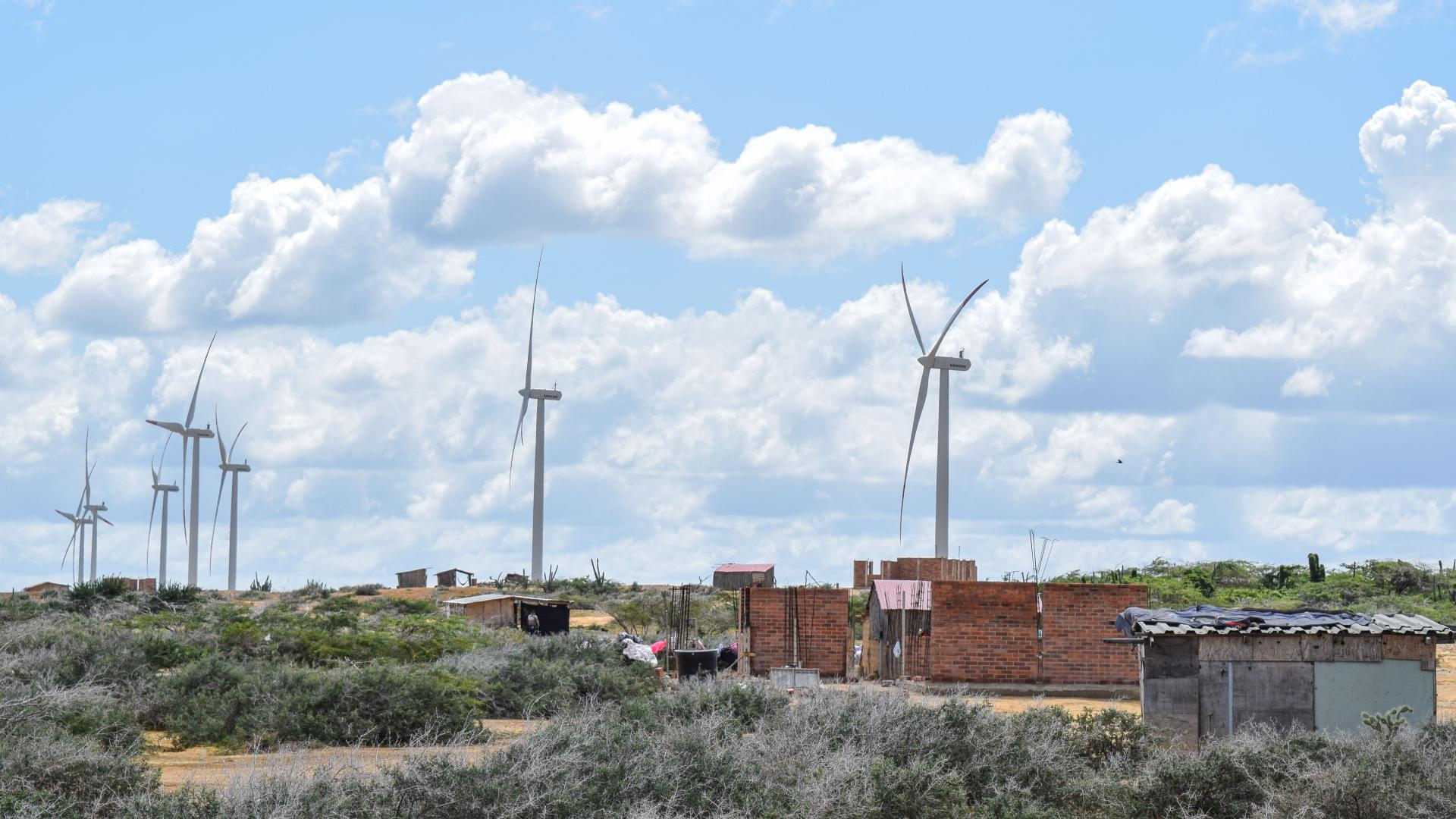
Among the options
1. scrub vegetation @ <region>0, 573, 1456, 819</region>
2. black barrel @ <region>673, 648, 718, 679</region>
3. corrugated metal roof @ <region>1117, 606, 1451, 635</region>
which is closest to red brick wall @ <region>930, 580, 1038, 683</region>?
black barrel @ <region>673, 648, 718, 679</region>

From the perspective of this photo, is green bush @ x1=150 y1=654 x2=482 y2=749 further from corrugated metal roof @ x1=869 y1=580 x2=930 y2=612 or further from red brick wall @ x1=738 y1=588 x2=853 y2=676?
→ corrugated metal roof @ x1=869 y1=580 x2=930 y2=612

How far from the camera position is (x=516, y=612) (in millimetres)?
41375

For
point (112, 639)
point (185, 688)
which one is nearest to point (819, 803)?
point (185, 688)

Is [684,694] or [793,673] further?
[793,673]

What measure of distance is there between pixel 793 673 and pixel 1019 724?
36.7ft

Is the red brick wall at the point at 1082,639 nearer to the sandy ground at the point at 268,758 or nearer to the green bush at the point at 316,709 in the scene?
the sandy ground at the point at 268,758

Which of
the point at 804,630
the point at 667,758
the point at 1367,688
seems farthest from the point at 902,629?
the point at 667,758

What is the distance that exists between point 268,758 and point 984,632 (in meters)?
19.3

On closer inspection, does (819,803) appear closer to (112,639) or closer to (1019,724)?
(1019,724)

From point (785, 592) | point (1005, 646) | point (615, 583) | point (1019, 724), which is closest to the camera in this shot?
point (1019, 724)

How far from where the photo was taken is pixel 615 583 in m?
67.3

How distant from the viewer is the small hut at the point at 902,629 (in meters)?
31.8

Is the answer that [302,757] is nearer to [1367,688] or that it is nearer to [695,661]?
[1367,688]

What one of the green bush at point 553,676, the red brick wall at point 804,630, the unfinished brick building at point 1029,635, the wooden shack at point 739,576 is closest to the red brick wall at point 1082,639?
the unfinished brick building at point 1029,635
